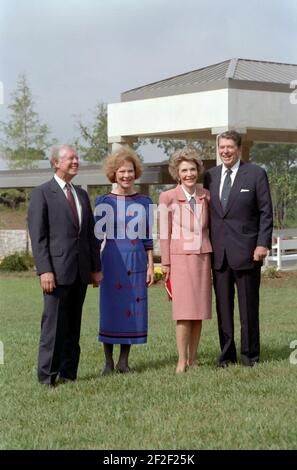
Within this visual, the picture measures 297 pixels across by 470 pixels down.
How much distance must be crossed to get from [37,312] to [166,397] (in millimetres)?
11994

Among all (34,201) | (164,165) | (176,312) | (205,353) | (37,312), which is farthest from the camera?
(164,165)

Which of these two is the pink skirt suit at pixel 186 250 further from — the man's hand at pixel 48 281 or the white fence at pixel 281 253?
the white fence at pixel 281 253

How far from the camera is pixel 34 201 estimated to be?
7246 mm

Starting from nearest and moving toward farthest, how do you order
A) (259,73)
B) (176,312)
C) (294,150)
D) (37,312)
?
1. (176,312)
2. (37,312)
3. (259,73)
4. (294,150)

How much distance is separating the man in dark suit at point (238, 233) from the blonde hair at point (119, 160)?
0.71m

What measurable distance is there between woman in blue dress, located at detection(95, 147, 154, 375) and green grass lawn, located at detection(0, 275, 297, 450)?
1.61 ft

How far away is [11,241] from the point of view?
3934 cm

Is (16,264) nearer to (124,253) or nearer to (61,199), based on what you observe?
(124,253)

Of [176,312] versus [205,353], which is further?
[205,353]

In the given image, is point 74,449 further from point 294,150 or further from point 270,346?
point 294,150

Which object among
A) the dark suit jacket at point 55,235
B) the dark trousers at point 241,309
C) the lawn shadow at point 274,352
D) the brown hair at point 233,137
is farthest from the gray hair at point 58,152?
the lawn shadow at point 274,352

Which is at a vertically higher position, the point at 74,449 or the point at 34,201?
the point at 34,201

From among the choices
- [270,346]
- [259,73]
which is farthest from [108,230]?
[259,73]

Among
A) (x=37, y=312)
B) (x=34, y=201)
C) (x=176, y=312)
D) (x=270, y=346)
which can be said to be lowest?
(x=37, y=312)
